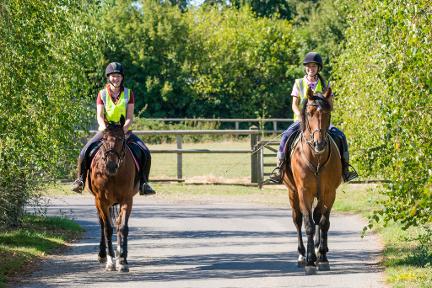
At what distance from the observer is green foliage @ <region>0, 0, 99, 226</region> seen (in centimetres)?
1432

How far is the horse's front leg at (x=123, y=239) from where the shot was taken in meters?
15.1

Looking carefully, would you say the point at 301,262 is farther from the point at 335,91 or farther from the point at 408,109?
the point at 335,91

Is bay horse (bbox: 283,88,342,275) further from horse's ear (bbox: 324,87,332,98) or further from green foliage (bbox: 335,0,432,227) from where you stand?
green foliage (bbox: 335,0,432,227)

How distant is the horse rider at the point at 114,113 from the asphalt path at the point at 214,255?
136 cm

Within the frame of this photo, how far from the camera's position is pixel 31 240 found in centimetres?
1833

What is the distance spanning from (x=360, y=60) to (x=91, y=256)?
263 inches

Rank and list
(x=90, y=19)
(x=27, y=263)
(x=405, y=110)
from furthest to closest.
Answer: (x=90, y=19), (x=27, y=263), (x=405, y=110)

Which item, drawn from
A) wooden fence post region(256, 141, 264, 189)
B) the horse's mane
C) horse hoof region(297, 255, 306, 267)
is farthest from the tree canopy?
wooden fence post region(256, 141, 264, 189)

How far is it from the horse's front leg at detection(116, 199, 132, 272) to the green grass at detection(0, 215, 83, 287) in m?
1.45

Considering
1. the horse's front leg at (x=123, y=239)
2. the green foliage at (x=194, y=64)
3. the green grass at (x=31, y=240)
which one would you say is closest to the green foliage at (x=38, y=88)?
the green grass at (x=31, y=240)

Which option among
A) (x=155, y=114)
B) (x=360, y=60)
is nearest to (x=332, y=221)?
(x=360, y=60)

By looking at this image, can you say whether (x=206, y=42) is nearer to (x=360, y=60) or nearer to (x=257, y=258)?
(x=360, y=60)

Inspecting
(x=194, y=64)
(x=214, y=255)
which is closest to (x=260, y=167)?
(x=214, y=255)

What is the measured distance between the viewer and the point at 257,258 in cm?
1647
